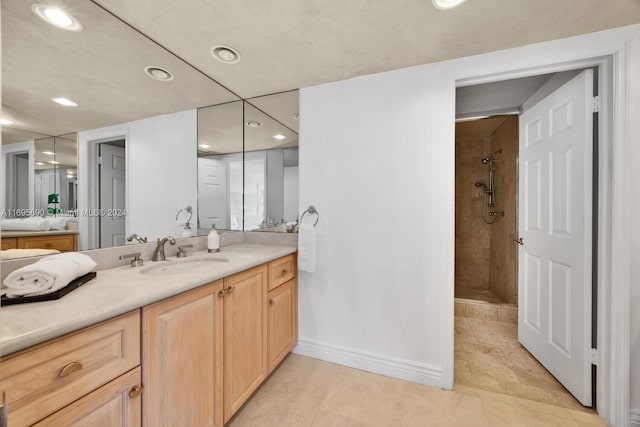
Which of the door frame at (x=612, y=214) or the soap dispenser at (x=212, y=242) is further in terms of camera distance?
the soap dispenser at (x=212, y=242)

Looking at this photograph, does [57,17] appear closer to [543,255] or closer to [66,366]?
[66,366]

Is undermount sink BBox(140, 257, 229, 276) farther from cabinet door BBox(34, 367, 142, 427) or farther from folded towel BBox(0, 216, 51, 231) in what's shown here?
cabinet door BBox(34, 367, 142, 427)

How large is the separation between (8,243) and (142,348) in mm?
749

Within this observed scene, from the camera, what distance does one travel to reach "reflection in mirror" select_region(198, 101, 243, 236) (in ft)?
6.95

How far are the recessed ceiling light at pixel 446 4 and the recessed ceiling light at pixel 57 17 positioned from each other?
169cm

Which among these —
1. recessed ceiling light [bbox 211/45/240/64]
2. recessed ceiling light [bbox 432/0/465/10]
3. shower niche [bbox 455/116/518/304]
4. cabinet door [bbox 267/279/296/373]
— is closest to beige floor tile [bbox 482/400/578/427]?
cabinet door [bbox 267/279/296/373]

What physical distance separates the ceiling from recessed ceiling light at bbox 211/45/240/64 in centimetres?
5

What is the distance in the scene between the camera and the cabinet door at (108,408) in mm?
827

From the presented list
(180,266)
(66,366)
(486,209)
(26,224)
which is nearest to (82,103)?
(26,224)

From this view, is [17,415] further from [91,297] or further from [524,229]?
[524,229]

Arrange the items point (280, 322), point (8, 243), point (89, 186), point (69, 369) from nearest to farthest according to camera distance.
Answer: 1. point (69, 369)
2. point (8, 243)
3. point (89, 186)
4. point (280, 322)

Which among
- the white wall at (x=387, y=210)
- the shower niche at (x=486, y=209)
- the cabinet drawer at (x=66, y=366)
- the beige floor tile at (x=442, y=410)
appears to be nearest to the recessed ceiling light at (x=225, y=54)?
the white wall at (x=387, y=210)

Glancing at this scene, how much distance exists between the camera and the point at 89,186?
1379 mm

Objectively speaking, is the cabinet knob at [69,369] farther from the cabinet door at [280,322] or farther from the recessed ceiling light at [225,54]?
the recessed ceiling light at [225,54]
